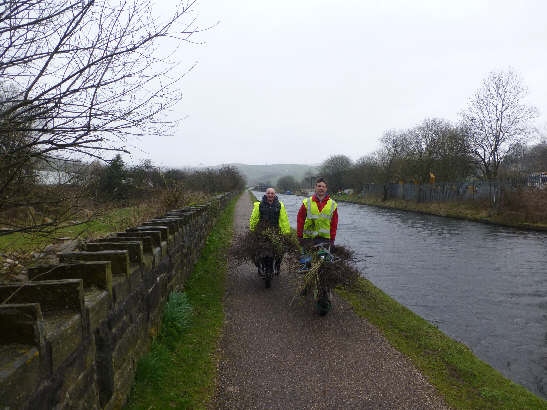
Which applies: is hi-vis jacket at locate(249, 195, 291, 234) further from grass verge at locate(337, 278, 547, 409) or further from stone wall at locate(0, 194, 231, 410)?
stone wall at locate(0, 194, 231, 410)

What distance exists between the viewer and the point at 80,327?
2398 mm

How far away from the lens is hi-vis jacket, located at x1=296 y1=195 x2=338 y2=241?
6136 millimetres

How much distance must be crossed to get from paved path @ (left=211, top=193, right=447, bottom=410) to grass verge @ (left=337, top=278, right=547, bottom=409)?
0.20 meters

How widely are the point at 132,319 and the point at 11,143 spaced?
1694 millimetres

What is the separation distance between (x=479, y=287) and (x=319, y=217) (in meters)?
6.00

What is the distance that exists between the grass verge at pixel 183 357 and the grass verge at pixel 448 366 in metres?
2.16

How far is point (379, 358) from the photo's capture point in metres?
4.48

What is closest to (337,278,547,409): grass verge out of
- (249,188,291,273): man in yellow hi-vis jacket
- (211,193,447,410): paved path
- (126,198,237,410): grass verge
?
(211,193,447,410): paved path

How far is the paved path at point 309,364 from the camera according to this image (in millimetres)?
3625

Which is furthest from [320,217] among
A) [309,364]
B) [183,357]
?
[183,357]

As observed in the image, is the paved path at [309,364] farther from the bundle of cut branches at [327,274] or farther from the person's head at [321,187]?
the person's head at [321,187]

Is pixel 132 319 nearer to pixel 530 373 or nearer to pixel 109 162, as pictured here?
pixel 109 162

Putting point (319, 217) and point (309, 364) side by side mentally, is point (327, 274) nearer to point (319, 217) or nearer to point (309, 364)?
point (319, 217)

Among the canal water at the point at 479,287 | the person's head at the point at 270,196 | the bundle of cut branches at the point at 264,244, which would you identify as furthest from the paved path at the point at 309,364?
the person's head at the point at 270,196
